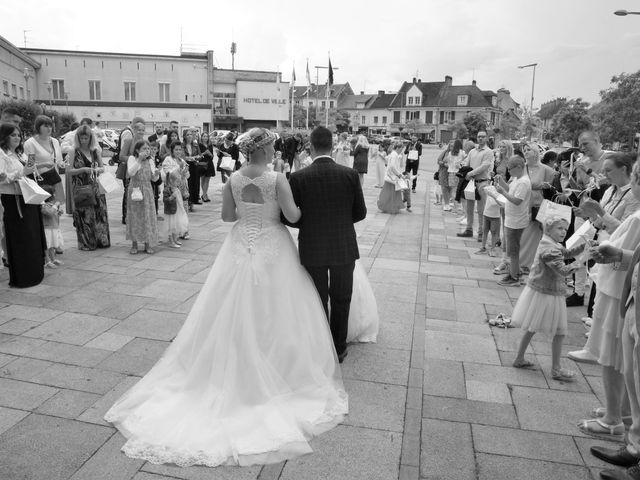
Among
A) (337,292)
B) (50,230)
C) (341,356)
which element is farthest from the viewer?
(50,230)

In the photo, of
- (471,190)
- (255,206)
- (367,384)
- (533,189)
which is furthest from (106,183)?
(471,190)

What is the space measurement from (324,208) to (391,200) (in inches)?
331

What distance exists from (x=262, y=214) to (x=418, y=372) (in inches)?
70.5

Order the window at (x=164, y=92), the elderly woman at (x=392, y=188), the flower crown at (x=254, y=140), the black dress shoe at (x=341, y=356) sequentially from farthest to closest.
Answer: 1. the window at (x=164, y=92)
2. the elderly woman at (x=392, y=188)
3. the black dress shoe at (x=341, y=356)
4. the flower crown at (x=254, y=140)

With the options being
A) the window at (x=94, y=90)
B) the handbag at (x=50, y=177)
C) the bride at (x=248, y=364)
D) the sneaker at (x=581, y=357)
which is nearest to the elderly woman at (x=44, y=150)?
the handbag at (x=50, y=177)

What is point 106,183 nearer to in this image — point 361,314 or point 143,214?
point 143,214

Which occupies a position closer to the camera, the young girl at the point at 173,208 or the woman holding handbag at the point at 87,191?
the woman holding handbag at the point at 87,191

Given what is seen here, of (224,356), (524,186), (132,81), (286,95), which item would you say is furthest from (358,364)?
(286,95)

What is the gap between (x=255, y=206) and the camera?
3730 millimetres

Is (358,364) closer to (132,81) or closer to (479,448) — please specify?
(479,448)

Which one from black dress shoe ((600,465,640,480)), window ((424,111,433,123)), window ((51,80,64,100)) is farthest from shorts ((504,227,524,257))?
window ((424,111,433,123))

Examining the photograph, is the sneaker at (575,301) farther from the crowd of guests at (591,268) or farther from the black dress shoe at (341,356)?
the black dress shoe at (341,356)

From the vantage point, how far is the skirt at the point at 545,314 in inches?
153

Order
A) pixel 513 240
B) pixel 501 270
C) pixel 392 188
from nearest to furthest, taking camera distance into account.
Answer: pixel 513 240 < pixel 501 270 < pixel 392 188
